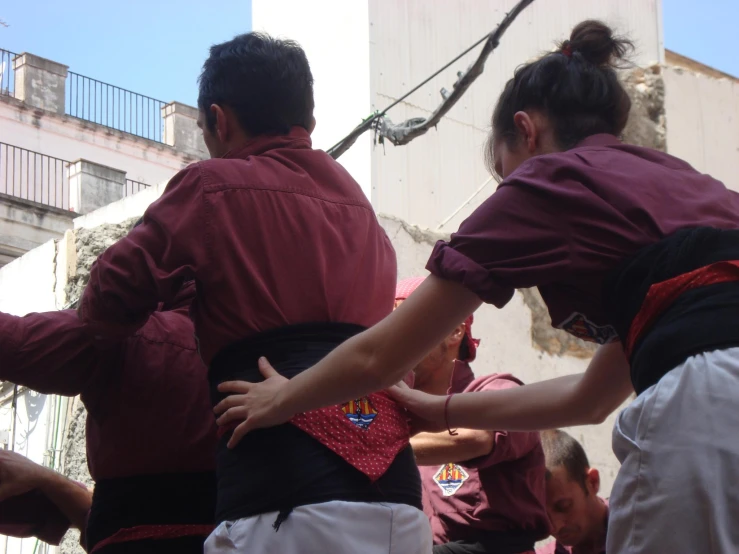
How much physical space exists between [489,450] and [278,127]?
1.25m

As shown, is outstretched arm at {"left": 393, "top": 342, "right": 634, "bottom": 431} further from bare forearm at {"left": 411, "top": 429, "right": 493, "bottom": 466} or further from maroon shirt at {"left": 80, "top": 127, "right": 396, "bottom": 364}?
bare forearm at {"left": 411, "top": 429, "right": 493, "bottom": 466}

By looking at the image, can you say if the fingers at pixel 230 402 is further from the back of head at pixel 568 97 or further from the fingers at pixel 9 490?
the fingers at pixel 9 490

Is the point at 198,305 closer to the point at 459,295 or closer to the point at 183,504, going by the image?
the point at 183,504

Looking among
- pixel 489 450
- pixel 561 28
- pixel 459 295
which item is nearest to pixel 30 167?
pixel 561 28

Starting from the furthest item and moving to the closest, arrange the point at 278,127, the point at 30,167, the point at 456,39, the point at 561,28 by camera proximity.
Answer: the point at 30,167, the point at 561,28, the point at 456,39, the point at 278,127

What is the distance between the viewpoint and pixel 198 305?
2334 mm

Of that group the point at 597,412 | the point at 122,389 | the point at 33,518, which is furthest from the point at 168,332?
the point at 597,412

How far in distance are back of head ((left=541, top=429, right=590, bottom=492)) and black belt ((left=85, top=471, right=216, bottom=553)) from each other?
5.39 feet

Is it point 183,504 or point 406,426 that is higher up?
point 406,426

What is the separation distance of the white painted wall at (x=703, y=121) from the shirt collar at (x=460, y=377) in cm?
483

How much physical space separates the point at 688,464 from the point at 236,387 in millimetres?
900

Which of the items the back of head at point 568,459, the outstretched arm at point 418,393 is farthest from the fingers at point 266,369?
the back of head at point 568,459

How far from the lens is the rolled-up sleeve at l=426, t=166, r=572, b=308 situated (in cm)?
181

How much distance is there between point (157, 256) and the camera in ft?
7.46
